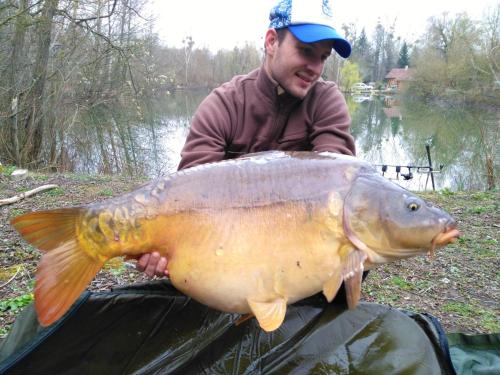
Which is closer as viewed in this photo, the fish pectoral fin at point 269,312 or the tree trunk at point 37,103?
the fish pectoral fin at point 269,312

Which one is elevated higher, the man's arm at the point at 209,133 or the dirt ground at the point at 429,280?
the man's arm at the point at 209,133

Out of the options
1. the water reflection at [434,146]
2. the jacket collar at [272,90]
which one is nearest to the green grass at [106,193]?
the jacket collar at [272,90]

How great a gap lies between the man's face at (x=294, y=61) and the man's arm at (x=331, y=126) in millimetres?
108

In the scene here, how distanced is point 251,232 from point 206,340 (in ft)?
1.84

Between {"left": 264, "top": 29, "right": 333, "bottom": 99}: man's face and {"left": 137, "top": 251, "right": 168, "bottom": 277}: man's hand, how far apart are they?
78 centimetres

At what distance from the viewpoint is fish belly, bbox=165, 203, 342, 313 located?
0.98 m

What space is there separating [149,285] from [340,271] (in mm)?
744

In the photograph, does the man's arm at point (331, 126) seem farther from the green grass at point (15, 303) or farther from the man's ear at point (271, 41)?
the green grass at point (15, 303)

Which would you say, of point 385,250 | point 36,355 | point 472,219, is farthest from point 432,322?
point 472,219

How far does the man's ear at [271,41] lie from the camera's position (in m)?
1.51

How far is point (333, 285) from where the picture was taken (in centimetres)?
99

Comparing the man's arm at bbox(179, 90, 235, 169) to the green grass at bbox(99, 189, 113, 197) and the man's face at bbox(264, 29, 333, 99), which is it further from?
the green grass at bbox(99, 189, 113, 197)

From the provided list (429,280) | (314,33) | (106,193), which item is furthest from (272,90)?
(106,193)

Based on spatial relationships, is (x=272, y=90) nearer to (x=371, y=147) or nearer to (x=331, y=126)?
(x=331, y=126)
